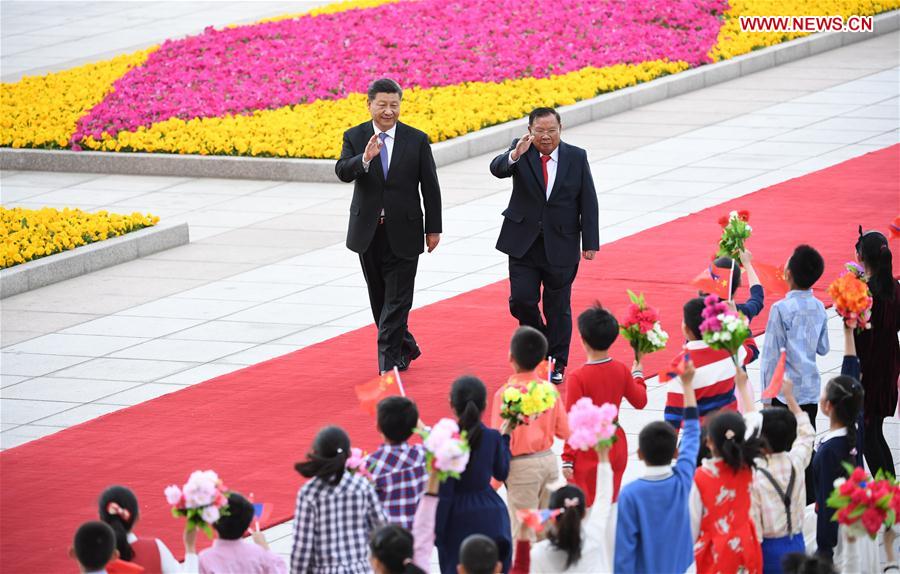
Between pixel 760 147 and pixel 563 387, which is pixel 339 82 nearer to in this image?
pixel 760 147

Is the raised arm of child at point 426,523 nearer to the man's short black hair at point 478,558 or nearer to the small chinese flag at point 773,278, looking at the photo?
the man's short black hair at point 478,558

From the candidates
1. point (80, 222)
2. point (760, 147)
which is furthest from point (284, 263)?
point (760, 147)

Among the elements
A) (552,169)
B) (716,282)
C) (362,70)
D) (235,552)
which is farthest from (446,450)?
(362,70)

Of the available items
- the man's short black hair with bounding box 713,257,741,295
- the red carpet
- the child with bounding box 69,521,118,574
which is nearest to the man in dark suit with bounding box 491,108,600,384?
the red carpet

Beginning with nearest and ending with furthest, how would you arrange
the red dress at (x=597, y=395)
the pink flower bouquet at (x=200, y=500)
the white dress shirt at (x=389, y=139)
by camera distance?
the pink flower bouquet at (x=200, y=500) → the red dress at (x=597, y=395) → the white dress shirt at (x=389, y=139)

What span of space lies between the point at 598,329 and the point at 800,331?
127 centimetres

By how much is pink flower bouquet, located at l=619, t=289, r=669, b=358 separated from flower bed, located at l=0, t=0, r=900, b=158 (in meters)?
10.1

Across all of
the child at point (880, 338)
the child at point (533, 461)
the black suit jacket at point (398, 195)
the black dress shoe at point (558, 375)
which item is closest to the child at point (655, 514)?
the child at point (533, 461)

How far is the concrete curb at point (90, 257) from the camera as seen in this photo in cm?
1442

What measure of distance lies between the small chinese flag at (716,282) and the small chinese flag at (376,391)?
6.97ft

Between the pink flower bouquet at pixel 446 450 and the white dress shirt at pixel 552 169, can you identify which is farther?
the white dress shirt at pixel 552 169

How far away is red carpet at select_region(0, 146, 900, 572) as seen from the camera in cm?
937

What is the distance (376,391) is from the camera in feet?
24.8

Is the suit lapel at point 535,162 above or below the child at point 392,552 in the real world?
above
